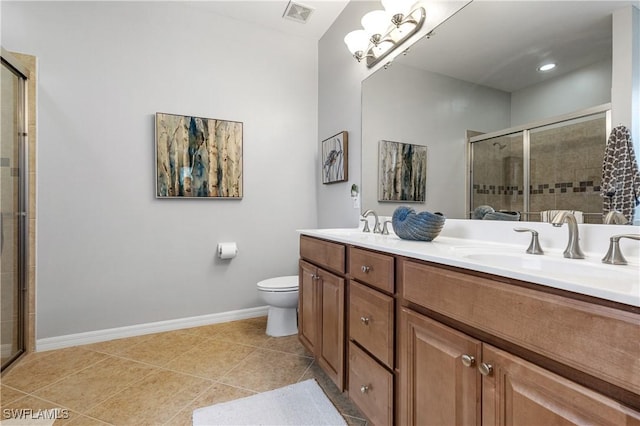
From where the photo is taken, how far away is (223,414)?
1374 mm

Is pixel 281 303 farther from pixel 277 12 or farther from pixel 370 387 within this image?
pixel 277 12

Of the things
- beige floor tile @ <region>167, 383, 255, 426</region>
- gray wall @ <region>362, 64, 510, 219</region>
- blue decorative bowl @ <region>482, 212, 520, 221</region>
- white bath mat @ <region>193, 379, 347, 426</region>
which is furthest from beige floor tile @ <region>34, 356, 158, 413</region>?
blue decorative bowl @ <region>482, 212, 520, 221</region>

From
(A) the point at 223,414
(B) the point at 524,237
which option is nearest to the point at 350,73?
(B) the point at 524,237

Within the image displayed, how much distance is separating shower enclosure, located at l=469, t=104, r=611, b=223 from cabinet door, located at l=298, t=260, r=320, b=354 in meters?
0.94

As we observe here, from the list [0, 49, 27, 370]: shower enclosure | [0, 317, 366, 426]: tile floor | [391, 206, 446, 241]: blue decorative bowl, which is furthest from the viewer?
[0, 49, 27, 370]: shower enclosure

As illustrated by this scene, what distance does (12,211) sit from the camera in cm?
184

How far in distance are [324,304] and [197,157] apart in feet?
5.31

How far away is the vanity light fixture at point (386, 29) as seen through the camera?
5.52 feet

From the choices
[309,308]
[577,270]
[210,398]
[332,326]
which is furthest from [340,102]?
[210,398]

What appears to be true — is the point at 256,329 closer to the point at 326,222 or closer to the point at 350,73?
the point at 326,222

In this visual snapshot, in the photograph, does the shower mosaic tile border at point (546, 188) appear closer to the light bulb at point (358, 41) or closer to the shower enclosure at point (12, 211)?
the light bulb at point (358, 41)

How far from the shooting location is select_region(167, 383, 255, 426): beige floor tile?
1.34m

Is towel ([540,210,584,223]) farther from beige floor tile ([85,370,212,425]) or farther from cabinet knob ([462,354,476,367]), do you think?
beige floor tile ([85,370,212,425])

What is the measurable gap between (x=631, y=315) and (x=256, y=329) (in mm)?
2294
